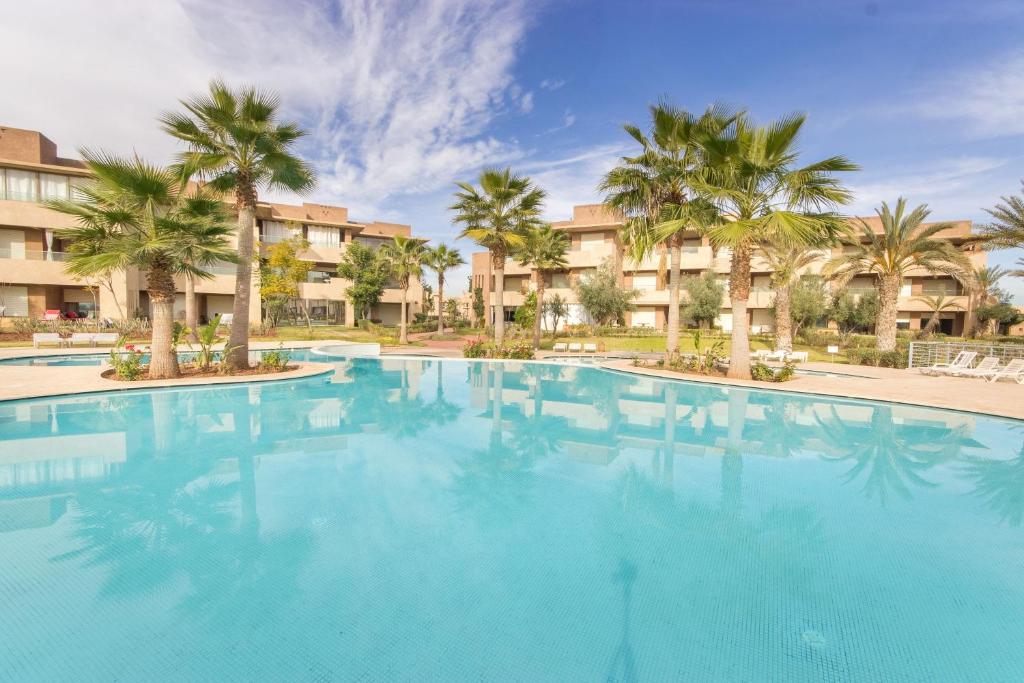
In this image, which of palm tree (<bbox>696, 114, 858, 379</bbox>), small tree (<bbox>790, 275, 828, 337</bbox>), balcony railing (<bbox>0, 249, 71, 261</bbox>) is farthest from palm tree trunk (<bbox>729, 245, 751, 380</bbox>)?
A: balcony railing (<bbox>0, 249, 71, 261</bbox>)

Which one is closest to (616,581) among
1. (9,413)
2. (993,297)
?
(9,413)

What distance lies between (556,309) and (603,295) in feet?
14.6

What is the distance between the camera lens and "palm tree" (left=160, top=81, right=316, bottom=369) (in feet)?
42.2

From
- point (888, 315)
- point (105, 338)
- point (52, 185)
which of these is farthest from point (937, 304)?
point (52, 185)

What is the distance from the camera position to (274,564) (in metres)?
4.41

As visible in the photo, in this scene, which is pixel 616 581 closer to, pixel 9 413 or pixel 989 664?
pixel 989 664

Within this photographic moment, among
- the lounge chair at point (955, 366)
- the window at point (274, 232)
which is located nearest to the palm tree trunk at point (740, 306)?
the lounge chair at point (955, 366)

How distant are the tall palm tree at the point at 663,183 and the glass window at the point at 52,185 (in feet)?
113

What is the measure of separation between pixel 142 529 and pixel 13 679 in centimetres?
236

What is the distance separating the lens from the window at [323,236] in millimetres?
39375

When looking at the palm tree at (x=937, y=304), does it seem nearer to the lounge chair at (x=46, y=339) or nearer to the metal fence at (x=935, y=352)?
the metal fence at (x=935, y=352)

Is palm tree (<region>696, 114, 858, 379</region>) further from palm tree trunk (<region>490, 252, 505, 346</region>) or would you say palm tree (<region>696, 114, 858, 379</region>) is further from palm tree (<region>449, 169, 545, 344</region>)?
palm tree trunk (<region>490, 252, 505, 346</region>)

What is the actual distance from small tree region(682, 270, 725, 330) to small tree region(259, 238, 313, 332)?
27.4m

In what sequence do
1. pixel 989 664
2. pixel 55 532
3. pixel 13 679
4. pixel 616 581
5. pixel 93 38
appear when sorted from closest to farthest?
pixel 13 679
pixel 989 664
pixel 616 581
pixel 55 532
pixel 93 38
